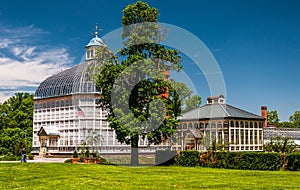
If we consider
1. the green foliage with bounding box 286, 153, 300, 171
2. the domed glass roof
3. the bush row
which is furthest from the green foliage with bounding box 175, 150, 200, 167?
the domed glass roof

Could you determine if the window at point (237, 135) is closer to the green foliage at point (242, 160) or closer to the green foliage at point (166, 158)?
the green foliage at point (166, 158)

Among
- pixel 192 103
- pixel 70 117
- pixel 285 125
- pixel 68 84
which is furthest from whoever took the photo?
pixel 285 125

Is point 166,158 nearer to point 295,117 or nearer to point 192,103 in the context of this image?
point 192,103

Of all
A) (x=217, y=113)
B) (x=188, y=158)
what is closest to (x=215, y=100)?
(x=217, y=113)

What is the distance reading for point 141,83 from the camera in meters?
27.7

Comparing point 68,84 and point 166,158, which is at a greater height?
point 68,84

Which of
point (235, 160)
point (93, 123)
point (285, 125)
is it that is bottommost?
point (235, 160)

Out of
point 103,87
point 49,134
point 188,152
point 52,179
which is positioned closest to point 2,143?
point 49,134

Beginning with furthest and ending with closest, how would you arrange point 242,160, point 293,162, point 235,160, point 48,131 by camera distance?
point 48,131
point 235,160
point 242,160
point 293,162

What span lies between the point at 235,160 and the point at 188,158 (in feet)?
11.3

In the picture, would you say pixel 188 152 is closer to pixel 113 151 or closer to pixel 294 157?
pixel 294 157

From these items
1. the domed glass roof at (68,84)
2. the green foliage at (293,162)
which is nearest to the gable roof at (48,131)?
the domed glass roof at (68,84)

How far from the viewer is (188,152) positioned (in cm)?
2803

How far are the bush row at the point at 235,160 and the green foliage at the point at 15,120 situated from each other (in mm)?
26514
